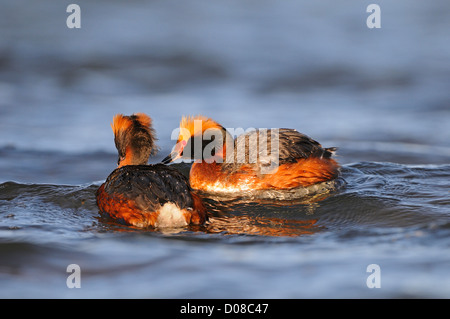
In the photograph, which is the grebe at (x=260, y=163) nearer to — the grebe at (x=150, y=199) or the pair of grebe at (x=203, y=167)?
the pair of grebe at (x=203, y=167)

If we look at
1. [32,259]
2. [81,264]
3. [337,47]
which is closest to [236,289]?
[81,264]

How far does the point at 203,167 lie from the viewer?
8547 millimetres

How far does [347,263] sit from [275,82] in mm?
7619

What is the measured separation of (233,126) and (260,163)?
239cm

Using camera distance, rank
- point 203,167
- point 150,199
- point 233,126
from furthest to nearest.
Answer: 1. point 233,126
2. point 203,167
3. point 150,199

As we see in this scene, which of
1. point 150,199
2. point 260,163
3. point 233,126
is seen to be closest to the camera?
point 150,199

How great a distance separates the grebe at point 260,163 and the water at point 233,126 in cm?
44

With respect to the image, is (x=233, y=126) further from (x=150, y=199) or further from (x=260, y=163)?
(x=150, y=199)

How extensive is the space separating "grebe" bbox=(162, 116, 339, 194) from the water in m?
0.44

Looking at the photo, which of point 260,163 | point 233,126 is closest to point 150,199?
point 260,163

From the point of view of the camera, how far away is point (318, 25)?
14.6 m

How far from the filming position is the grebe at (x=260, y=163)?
8.10 metres
